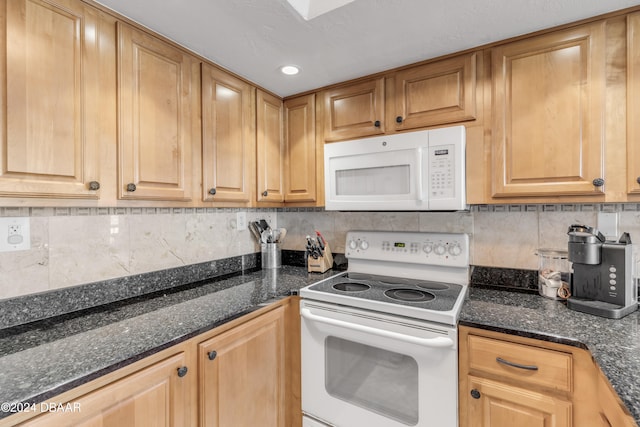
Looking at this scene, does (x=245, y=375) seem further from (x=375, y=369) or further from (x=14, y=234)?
(x=14, y=234)

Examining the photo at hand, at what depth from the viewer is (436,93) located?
1567 mm

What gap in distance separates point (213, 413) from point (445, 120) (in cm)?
167

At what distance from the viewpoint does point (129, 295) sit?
1.44 m

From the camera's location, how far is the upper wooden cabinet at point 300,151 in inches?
77.1

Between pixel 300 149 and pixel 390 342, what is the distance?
4.24 feet

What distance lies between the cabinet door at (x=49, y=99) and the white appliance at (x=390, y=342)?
43.5 inches

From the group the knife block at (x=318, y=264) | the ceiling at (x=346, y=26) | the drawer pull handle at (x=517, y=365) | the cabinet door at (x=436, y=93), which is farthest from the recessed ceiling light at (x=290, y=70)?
the drawer pull handle at (x=517, y=365)

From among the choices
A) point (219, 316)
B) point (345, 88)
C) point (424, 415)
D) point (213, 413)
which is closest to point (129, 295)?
point (219, 316)

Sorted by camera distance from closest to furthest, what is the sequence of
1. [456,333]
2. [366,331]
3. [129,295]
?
[456,333] < [366,331] < [129,295]

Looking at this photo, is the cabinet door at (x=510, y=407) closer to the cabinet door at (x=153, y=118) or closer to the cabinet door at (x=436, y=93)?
the cabinet door at (x=436, y=93)

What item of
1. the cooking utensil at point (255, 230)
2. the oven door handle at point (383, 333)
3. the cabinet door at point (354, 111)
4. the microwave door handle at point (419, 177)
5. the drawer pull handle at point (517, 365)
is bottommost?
the drawer pull handle at point (517, 365)

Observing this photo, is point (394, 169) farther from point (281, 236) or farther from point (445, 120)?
point (281, 236)

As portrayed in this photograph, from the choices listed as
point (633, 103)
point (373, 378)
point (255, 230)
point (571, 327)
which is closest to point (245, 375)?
point (373, 378)

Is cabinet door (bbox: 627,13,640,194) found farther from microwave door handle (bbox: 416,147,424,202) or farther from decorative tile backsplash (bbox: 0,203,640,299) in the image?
microwave door handle (bbox: 416,147,424,202)
